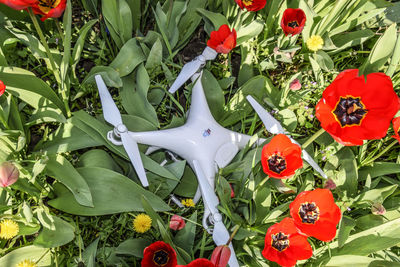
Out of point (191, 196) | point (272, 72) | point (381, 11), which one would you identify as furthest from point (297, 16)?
point (191, 196)

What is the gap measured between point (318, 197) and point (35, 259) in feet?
2.99

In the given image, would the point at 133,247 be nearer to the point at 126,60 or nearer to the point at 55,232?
the point at 55,232

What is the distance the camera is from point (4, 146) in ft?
3.53

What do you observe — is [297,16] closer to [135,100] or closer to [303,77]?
[303,77]

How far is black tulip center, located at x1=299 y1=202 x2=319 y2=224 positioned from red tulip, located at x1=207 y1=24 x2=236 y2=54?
582 mm

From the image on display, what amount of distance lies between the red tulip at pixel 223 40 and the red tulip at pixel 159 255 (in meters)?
0.67

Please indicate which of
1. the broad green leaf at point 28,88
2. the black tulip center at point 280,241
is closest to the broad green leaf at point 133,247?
the black tulip center at point 280,241

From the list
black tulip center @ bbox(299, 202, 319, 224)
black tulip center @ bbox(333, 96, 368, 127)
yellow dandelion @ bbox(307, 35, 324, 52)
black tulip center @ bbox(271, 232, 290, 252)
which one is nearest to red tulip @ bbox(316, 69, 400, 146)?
black tulip center @ bbox(333, 96, 368, 127)

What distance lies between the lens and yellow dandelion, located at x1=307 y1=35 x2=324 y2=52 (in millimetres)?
1446

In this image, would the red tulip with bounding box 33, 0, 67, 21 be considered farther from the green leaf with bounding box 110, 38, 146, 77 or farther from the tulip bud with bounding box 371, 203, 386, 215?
the tulip bud with bounding box 371, 203, 386, 215

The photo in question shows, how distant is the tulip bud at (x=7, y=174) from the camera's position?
89cm

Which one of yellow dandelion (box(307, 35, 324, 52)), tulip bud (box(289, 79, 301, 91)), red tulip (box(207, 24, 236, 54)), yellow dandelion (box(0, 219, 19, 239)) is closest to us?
yellow dandelion (box(0, 219, 19, 239))

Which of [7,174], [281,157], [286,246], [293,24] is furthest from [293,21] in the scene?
[7,174]

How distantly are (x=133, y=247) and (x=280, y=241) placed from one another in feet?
1.54
